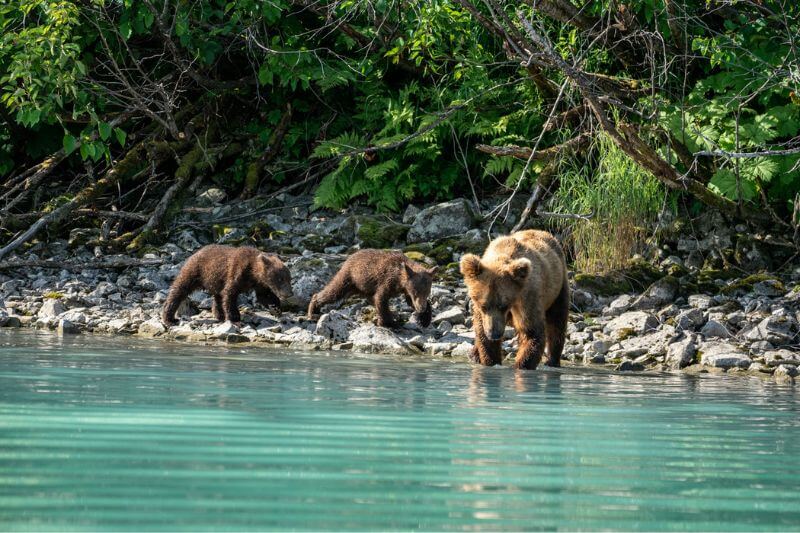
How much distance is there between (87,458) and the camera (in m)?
4.50

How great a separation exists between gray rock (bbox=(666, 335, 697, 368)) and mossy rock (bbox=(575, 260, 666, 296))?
2627 mm

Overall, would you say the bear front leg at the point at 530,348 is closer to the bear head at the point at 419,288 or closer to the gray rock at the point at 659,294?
the bear head at the point at 419,288

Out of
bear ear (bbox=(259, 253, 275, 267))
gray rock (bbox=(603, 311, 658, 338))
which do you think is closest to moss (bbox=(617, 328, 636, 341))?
gray rock (bbox=(603, 311, 658, 338))

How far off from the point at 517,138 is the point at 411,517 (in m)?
13.1

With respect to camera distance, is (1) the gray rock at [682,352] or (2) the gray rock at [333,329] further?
(2) the gray rock at [333,329]

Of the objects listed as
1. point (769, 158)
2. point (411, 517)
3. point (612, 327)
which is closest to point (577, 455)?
point (411, 517)

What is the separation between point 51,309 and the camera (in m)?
13.2

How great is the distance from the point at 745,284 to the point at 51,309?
329 inches

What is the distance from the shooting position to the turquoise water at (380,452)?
3715 mm

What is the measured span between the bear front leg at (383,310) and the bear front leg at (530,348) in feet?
9.72

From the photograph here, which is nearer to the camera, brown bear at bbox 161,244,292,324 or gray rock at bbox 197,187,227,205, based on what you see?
brown bear at bbox 161,244,292,324

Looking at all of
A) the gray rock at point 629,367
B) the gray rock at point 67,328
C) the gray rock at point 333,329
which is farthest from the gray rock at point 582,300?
the gray rock at point 67,328

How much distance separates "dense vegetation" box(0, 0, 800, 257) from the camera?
13.6 m

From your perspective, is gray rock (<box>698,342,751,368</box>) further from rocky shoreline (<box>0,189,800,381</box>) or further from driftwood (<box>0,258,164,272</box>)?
driftwood (<box>0,258,164,272</box>)
